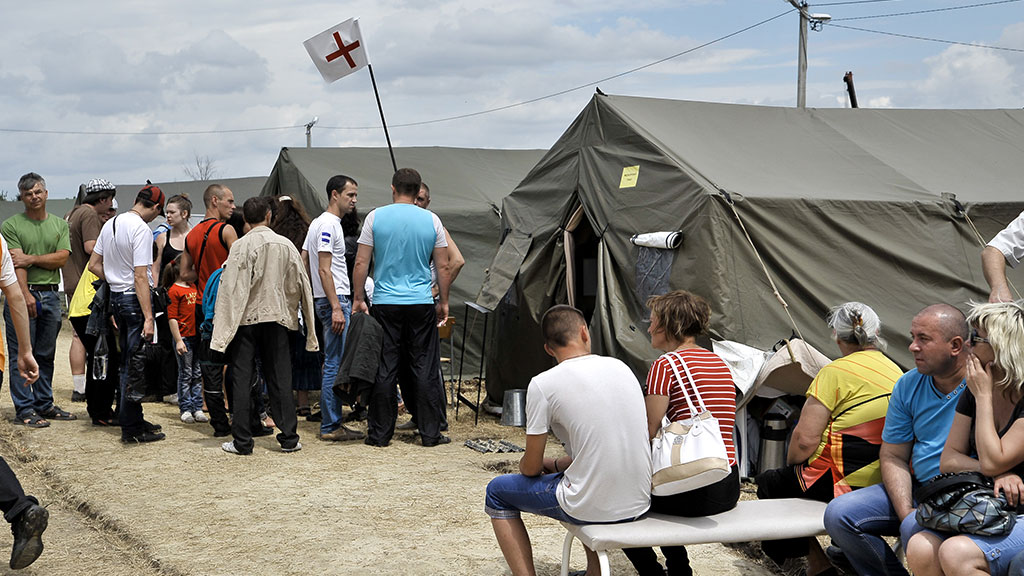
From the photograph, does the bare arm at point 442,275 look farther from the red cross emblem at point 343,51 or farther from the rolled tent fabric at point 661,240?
the red cross emblem at point 343,51

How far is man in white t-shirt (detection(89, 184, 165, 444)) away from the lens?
653 cm

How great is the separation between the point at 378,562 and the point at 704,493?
1586 mm

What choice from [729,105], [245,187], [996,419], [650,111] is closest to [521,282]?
[650,111]

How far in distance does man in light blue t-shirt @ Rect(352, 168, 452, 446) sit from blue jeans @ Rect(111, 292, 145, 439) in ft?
4.84

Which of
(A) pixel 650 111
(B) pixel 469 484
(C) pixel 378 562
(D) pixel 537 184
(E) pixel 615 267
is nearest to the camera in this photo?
(C) pixel 378 562

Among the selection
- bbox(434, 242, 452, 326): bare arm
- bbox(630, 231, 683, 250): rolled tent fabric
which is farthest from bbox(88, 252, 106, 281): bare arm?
bbox(630, 231, 683, 250): rolled tent fabric

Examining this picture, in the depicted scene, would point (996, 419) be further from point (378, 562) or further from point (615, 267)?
point (615, 267)

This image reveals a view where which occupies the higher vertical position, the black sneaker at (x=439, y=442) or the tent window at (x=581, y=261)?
the tent window at (x=581, y=261)

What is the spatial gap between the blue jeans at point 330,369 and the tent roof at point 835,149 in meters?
2.48

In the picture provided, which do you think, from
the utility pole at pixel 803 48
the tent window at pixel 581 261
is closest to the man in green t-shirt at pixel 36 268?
the tent window at pixel 581 261

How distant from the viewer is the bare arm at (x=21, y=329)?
443cm

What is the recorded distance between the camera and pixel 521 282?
8.01 metres

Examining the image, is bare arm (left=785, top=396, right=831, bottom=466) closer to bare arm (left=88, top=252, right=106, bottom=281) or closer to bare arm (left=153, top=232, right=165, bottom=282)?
bare arm (left=88, top=252, right=106, bottom=281)

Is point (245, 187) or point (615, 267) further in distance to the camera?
point (245, 187)
